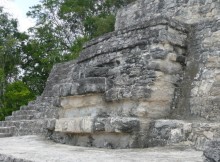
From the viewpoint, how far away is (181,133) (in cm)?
404

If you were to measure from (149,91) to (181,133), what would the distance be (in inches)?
27.8

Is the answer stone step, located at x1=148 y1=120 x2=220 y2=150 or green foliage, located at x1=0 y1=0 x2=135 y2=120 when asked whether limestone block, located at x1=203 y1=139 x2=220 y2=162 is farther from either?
green foliage, located at x1=0 y1=0 x2=135 y2=120

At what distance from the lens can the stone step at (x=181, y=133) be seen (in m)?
3.85

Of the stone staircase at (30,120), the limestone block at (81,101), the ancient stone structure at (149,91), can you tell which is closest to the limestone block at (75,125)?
the ancient stone structure at (149,91)

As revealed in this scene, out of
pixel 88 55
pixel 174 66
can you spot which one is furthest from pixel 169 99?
pixel 88 55

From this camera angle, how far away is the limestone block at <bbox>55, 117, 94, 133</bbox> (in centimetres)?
477

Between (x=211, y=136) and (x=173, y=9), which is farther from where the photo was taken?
(x=173, y=9)

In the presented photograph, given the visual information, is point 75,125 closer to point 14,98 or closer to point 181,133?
point 181,133

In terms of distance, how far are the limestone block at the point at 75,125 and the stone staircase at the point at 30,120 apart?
1518 mm

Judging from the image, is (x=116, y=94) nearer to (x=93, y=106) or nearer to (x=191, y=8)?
(x=93, y=106)

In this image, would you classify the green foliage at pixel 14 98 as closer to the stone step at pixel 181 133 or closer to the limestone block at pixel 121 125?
the limestone block at pixel 121 125

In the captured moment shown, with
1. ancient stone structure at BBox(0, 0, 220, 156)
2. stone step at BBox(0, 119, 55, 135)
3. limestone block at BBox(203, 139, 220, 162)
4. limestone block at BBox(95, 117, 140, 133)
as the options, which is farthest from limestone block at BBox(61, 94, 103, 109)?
limestone block at BBox(203, 139, 220, 162)

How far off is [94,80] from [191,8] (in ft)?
8.19

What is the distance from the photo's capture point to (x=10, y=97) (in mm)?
15273
